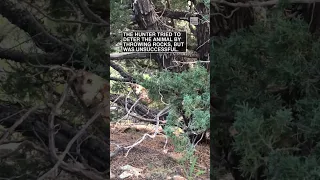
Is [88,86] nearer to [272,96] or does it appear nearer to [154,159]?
[154,159]

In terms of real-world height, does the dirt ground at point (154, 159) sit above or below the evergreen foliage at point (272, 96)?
below

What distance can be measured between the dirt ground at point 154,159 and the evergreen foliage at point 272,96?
0.13 meters

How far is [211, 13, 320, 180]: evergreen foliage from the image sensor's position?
1.52 meters

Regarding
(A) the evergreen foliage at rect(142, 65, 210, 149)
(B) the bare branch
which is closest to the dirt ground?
(A) the evergreen foliage at rect(142, 65, 210, 149)

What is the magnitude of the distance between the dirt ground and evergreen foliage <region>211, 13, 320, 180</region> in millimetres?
128

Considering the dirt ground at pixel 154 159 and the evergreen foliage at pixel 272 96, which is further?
the dirt ground at pixel 154 159

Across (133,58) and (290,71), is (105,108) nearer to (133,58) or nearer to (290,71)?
(133,58)

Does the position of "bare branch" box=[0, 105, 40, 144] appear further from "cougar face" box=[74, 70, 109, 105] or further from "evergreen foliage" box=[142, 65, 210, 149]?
"evergreen foliage" box=[142, 65, 210, 149]

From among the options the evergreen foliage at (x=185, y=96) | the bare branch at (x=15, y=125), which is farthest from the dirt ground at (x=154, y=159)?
the bare branch at (x=15, y=125)

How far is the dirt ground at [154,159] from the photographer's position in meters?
1.87

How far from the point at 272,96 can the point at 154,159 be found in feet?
1.73

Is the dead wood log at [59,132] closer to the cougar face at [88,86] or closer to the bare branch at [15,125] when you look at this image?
the bare branch at [15,125]

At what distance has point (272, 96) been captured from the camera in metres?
1.73

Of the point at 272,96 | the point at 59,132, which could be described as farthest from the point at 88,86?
the point at 272,96
